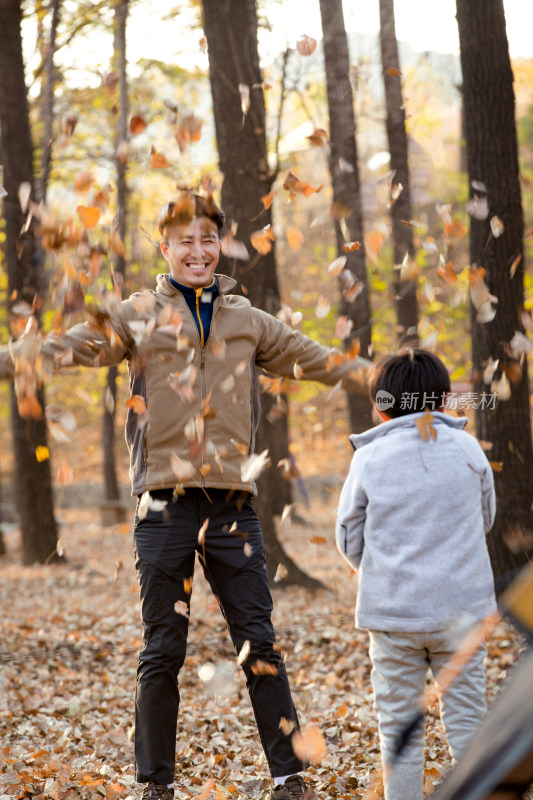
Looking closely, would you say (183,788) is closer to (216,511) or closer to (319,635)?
(216,511)

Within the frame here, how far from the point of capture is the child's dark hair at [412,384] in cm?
302

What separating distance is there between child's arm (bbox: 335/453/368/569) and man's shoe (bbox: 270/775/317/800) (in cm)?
103

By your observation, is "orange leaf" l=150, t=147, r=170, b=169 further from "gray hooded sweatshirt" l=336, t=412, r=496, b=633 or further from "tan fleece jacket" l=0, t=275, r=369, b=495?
"gray hooded sweatshirt" l=336, t=412, r=496, b=633

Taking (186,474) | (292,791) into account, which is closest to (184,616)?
(186,474)

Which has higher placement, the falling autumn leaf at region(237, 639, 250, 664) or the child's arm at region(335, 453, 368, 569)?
the child's arm at region(335, 453, 368, 569)

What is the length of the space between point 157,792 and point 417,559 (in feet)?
4.81

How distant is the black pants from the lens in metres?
3.36

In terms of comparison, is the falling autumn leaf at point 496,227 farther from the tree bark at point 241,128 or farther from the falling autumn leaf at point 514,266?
the tree bark at point 241,128

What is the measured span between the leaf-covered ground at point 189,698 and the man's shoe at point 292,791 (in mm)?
420

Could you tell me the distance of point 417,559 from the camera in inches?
111

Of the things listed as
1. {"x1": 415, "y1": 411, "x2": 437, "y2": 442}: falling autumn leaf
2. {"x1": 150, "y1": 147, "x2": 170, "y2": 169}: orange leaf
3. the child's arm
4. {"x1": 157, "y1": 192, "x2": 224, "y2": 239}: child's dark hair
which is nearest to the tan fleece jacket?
{"x1": 157, "y1": 192, "x2": 224, "y2": 239}: child's dark hair

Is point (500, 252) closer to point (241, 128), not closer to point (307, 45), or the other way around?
point (307, 45)

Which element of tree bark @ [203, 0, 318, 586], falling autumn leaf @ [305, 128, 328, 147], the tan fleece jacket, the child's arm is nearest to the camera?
the child's arm

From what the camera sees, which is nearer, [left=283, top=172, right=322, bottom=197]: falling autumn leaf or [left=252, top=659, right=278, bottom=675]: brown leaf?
[left=252, top=659, right=278, bottom=675]: brown leaf
